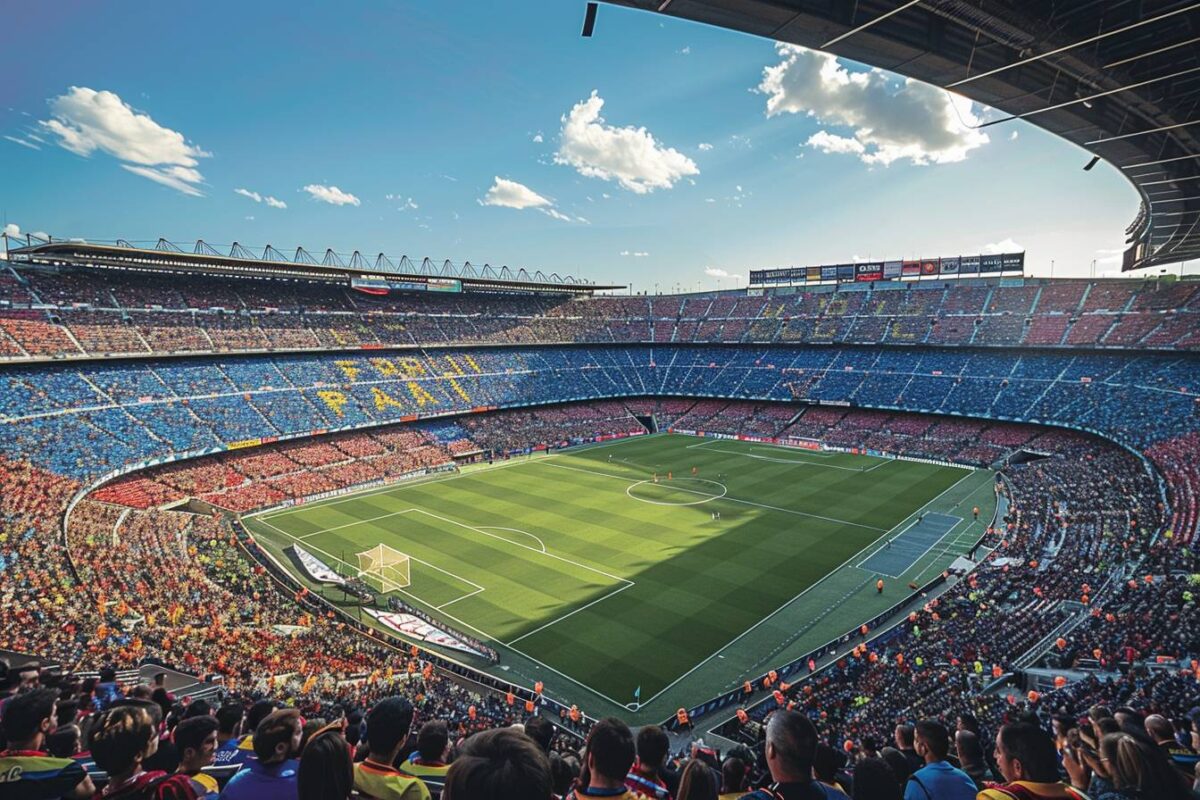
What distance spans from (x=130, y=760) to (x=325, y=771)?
178 cm

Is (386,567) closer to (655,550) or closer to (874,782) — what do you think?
(655,550)

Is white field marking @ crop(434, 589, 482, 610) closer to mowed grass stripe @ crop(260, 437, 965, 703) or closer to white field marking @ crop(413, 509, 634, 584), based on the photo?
mowed grass stripe @ crop(260, 437, 965, 703)

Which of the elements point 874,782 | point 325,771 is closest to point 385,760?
point 325,771

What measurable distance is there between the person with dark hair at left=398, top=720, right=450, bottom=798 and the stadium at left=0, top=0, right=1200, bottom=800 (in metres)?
0.04

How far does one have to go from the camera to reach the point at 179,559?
30.8 m

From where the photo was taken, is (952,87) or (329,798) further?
(952,87)

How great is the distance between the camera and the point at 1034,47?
A: 9859mm

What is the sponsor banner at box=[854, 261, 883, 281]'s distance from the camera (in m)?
83.6

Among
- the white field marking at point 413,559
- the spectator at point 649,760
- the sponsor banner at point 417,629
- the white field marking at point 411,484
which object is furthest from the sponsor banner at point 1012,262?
the spectator at point 649,760

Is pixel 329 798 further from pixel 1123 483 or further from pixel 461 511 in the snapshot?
pixel 1123 483

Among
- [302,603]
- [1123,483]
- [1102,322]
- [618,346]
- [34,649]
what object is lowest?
[302,603]

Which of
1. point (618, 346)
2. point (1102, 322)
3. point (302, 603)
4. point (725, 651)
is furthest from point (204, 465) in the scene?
point (1102, 322)

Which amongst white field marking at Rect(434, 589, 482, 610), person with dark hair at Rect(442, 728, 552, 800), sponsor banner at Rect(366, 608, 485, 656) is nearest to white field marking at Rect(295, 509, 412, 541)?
sponsor banner at Rect(366, 608, 485, 656)

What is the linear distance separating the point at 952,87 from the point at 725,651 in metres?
21.9
